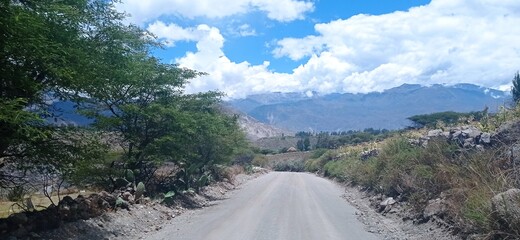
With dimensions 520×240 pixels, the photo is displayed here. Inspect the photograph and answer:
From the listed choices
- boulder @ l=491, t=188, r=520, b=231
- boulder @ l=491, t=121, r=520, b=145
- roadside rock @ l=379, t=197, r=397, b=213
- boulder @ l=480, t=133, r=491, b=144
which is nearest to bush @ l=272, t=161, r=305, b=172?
roadside rock @ l=379, t=197, r=397, b=213

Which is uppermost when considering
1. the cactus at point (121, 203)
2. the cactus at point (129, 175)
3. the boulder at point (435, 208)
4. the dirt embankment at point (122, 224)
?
the cactus at point (129, 175)

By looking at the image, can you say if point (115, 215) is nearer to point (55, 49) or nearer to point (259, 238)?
point (259, 238)

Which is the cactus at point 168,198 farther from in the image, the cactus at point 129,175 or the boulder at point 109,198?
the boulder at point 109,198

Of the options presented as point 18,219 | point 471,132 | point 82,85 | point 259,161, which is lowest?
point 259,161

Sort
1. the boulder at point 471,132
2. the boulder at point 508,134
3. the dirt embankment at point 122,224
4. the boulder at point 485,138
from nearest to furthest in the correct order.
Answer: the dirt embankment at point 122,224
the boulder at point 508,134
the boulder at point 485,138
the boulder at point 471,132

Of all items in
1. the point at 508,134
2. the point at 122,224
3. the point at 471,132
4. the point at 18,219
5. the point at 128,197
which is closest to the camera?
the point at 18,219

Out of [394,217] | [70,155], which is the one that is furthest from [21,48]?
[394,217]

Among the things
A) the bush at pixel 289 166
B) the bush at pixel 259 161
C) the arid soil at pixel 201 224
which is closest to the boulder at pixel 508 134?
the arid soil at pixel 201 224

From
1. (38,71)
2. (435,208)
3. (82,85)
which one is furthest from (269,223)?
(38,71)

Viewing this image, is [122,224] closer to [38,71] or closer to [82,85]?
[82,85]

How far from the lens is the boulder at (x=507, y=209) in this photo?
1013 cm

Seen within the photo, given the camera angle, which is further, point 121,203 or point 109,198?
point 121,203

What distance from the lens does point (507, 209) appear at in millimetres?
10328

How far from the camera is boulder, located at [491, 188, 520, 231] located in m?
10.1
